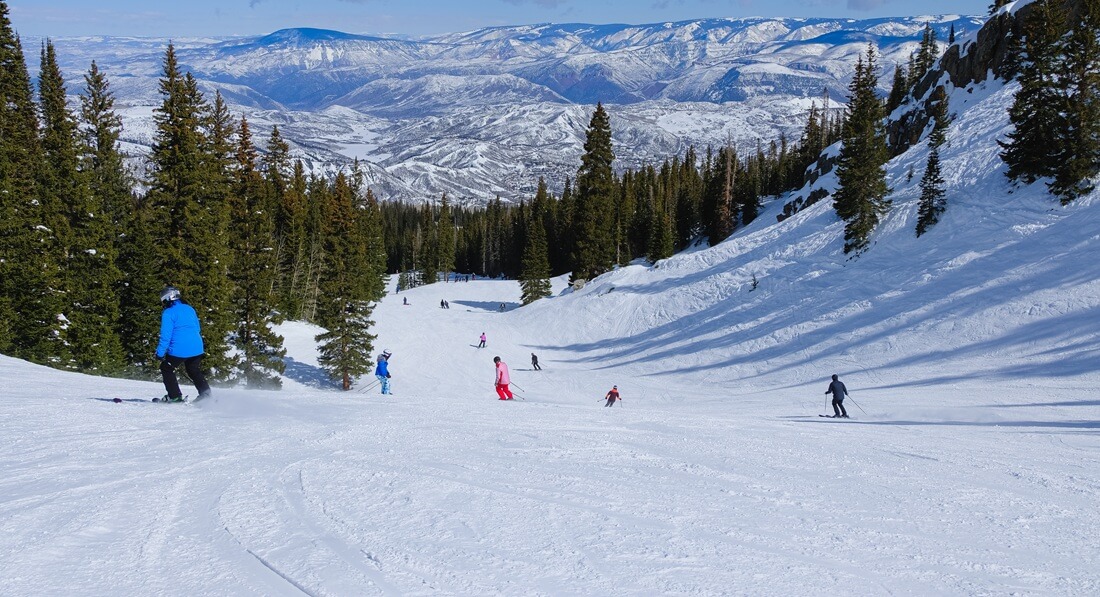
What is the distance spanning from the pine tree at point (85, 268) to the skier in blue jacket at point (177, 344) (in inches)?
703

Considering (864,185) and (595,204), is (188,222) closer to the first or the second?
(864,185)

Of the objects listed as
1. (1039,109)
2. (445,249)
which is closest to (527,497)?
(1039,109)

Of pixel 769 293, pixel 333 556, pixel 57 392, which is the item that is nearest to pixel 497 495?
pixel 333 556

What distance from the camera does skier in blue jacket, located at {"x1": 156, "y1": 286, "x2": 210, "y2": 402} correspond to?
10.0m

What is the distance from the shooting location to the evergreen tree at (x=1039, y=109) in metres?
30.7

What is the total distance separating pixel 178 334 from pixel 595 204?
2021 inches

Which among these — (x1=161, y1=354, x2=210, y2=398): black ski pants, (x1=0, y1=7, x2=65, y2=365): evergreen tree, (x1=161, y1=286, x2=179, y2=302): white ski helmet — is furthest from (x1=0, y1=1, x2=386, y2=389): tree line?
(x1=161, y1=286, x2=179, y2=302): white ski helmet

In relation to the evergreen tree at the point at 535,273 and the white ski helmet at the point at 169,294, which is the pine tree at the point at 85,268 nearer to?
the white ski helmet at the point at 169,294

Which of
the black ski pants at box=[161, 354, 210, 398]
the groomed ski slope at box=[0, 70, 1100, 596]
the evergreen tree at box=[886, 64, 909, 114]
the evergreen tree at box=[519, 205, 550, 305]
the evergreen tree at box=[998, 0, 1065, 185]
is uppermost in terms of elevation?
the evergreen tree at box=[886, 64, 909, 114]

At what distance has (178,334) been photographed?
10172mm

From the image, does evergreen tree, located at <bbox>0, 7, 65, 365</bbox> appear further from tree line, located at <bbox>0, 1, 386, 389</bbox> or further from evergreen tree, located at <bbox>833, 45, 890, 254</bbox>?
evergreen tree, located at <bbox>833, 45, 890, 254</bbox>

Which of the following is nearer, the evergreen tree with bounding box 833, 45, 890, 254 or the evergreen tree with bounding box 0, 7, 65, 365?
the evergreen tree with bounding box 0, 7, 65, 365

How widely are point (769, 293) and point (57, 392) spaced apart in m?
35.4

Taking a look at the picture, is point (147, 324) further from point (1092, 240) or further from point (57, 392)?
point (1092, 240)
